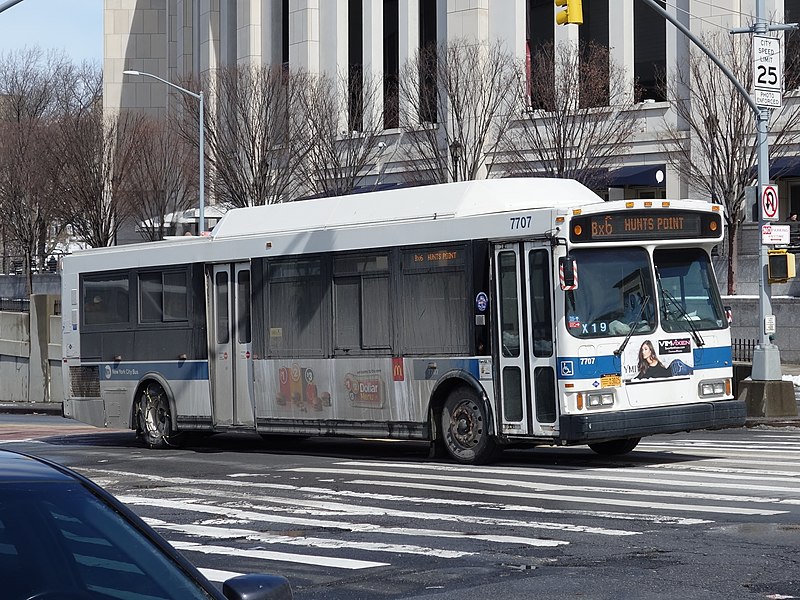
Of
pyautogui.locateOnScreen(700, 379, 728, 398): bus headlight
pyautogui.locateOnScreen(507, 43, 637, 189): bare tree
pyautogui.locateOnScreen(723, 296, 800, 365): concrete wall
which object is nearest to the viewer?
pyautogui.locateOnScreen(700, 379, 728, 398): bus headlight

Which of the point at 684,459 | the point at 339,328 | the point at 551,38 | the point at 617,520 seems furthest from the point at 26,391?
the point at 617,520

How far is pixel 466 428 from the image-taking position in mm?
16844

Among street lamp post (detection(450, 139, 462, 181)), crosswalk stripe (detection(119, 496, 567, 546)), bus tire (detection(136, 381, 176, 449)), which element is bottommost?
crosswalk stripe (detection(119, 496, 567, 546))

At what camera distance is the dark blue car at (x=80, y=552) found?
13.5 feet

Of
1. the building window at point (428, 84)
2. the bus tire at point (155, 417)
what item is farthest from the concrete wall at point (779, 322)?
the bus tire at point (155, 417)

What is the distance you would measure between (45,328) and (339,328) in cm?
2682

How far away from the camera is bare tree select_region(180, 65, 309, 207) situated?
4638 cm

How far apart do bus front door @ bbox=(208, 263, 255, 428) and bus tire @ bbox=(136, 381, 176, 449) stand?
1.30 metres

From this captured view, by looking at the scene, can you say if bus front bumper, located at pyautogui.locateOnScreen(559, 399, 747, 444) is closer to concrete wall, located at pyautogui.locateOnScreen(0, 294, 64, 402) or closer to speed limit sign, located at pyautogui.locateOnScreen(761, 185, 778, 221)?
speed limit sign, located at pyautogui.locateOnScreen(761, 185, 778, 221)

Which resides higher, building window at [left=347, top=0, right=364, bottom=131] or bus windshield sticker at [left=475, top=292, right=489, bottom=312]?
building window at [left=347, top=0, right=364, bottom=131]

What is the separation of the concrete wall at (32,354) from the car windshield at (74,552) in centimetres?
3850

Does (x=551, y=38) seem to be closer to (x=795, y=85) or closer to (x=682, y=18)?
(x=682, y=18)

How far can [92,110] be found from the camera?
5691 centimetres

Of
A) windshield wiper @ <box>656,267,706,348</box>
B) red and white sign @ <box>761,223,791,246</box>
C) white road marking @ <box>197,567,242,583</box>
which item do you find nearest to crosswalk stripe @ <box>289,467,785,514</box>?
windshield wiper @ <box>656,267,706,348</box>
